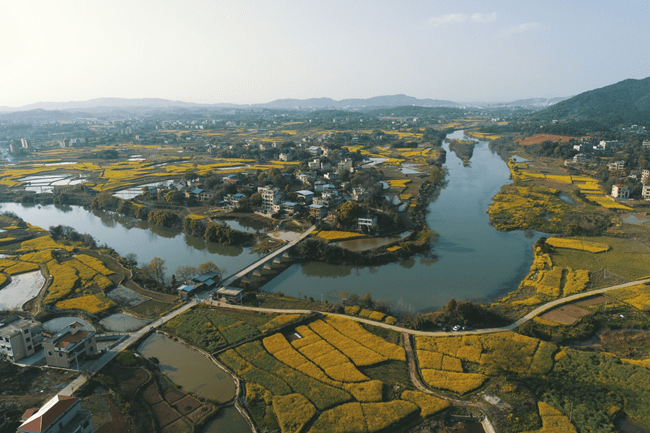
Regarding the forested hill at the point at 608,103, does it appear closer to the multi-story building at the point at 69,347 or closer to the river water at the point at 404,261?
the river water at the point at 404,261

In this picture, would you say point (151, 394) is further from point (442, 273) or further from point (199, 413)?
point (442, 273)

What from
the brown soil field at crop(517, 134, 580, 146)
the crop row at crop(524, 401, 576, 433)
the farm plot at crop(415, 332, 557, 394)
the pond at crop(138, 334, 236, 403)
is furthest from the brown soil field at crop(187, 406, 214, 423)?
the brown soil field at crop(517, 134, 580, 146)

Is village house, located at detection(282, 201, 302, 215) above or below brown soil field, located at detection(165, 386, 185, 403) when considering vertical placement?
above

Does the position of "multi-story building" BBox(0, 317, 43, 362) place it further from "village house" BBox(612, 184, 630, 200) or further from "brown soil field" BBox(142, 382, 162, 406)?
"village house" BBox(612, 184, 630, 200)

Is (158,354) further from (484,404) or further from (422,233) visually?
(422,233)

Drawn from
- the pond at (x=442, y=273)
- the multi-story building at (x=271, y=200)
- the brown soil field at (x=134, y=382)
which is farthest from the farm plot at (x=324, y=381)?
the multi-story building at (x=271, y=200)
